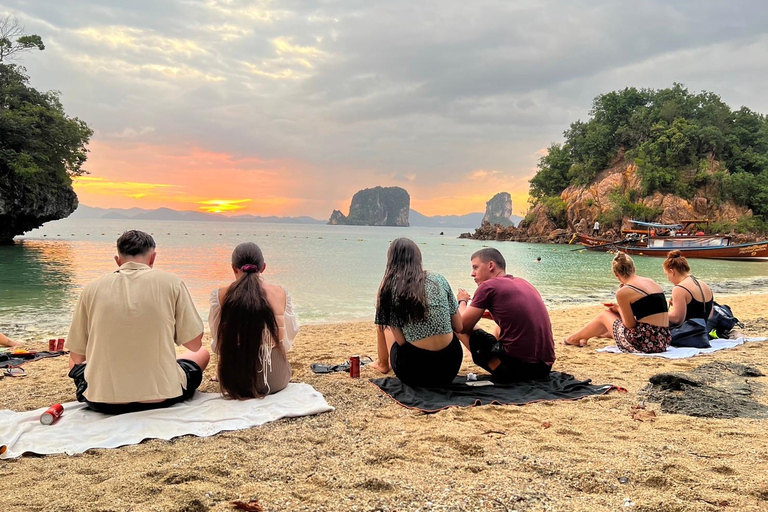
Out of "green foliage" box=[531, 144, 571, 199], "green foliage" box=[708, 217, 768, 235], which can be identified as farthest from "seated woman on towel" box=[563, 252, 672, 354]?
"green foliage" box=[531, 144, 571, 199]

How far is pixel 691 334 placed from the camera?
6.39 meters

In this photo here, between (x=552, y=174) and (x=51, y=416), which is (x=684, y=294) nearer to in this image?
(x=51, y=416)

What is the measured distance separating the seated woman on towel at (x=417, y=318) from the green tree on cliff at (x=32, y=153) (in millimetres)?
34993

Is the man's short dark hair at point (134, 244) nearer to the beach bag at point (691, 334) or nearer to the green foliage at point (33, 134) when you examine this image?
the beach bag at point (691, 334)

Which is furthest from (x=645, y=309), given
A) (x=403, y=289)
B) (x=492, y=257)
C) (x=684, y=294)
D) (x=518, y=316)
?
(x=403, y=289)

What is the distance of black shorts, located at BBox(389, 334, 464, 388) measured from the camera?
14.8ft

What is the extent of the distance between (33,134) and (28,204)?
17.0 feet

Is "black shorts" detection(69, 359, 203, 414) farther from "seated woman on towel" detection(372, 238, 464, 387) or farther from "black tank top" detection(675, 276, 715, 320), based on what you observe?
"black tank top" detection(675, 276, 715, 320)

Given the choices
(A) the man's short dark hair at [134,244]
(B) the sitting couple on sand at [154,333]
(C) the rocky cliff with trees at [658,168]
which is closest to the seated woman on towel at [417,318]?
(B) the sitting couple on sand at [154,333]

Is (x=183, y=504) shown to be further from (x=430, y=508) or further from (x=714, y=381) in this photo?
(x=714, y=381)

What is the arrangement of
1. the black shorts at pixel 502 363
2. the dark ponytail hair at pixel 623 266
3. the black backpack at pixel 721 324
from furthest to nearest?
the black backpack at pixel 721 324 < the dark ponytail hair at pixel 623 266 < the black shorts at pixel 502 363

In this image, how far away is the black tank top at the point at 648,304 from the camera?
5.71 metres

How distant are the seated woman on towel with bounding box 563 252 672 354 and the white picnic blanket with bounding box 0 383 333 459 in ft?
13.2

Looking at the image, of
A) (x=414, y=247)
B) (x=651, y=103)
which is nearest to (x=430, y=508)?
(x=414, y=247)
